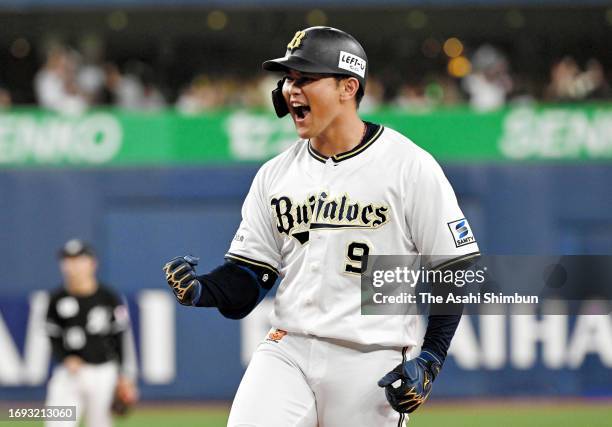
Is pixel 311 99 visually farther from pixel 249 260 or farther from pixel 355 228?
pixel 249 260

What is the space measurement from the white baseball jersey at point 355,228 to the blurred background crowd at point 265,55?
7.26 m

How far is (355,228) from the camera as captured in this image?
14.7 feet

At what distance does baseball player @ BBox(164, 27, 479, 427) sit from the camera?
438 cm

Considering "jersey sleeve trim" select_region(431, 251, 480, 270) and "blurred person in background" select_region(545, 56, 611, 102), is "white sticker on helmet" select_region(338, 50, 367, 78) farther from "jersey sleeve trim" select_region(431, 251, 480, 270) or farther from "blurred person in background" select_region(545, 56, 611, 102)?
"blurred person in background" select_region(545, 56, 611, 102)

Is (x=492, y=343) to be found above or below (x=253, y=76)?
below

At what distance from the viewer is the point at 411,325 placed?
4551 mm

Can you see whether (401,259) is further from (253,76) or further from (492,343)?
(253,76)

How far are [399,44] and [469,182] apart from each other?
5.26 metres

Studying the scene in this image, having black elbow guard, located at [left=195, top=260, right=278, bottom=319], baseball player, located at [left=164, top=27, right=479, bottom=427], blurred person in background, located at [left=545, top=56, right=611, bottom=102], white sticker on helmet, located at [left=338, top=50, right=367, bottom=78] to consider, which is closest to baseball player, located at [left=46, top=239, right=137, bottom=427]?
black elbow guard, located at [left=195, top=260, right=278, bottom=319]

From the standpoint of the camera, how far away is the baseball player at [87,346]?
352 inches

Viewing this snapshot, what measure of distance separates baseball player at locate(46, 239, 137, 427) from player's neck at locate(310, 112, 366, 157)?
15.3 ft

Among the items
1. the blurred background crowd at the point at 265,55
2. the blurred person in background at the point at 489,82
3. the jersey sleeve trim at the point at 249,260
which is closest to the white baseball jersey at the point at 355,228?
the jersey sleeve trim at the point at 249,260

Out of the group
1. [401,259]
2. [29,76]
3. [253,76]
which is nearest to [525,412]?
[253,76]

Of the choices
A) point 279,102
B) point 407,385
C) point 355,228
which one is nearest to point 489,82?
point 279,102
